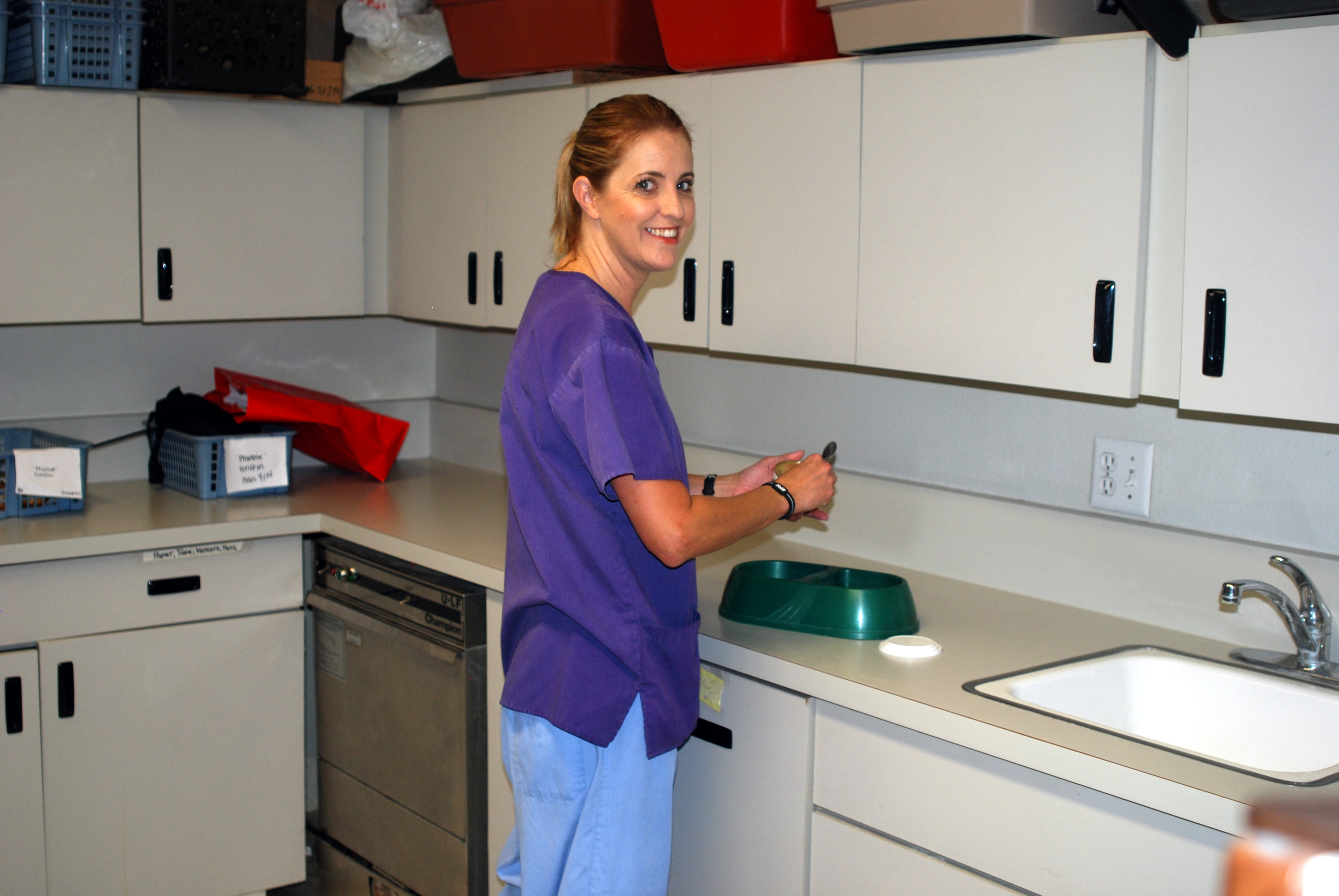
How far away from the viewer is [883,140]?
1.99 meters

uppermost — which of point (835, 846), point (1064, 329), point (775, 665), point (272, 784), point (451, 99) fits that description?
point (451, 99)

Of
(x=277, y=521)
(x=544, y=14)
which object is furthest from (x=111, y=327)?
(x=544, y=14)

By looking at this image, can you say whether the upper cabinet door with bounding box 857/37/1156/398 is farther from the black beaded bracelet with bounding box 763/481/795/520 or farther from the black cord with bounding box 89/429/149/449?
the black cord with bounding box 89/429/149/449

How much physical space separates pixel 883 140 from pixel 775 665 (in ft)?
2.80

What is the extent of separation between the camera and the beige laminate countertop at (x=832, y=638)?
1.45m

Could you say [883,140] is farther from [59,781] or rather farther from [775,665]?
[59,781]

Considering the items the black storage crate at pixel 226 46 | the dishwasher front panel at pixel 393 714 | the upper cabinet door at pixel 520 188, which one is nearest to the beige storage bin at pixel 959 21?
the upper cabinet door at pixel 520 188

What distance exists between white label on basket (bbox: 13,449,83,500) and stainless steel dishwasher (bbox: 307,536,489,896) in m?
0.54

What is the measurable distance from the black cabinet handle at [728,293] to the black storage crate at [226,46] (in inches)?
50.1

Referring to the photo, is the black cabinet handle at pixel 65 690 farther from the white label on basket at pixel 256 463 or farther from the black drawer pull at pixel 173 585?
the white label on basket at pixel 256 463

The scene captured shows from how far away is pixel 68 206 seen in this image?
9.07 ft

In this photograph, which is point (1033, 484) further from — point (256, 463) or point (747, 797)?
point (256, 463)

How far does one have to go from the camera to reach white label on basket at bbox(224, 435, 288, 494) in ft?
9.58

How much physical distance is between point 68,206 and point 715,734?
1.92 m
